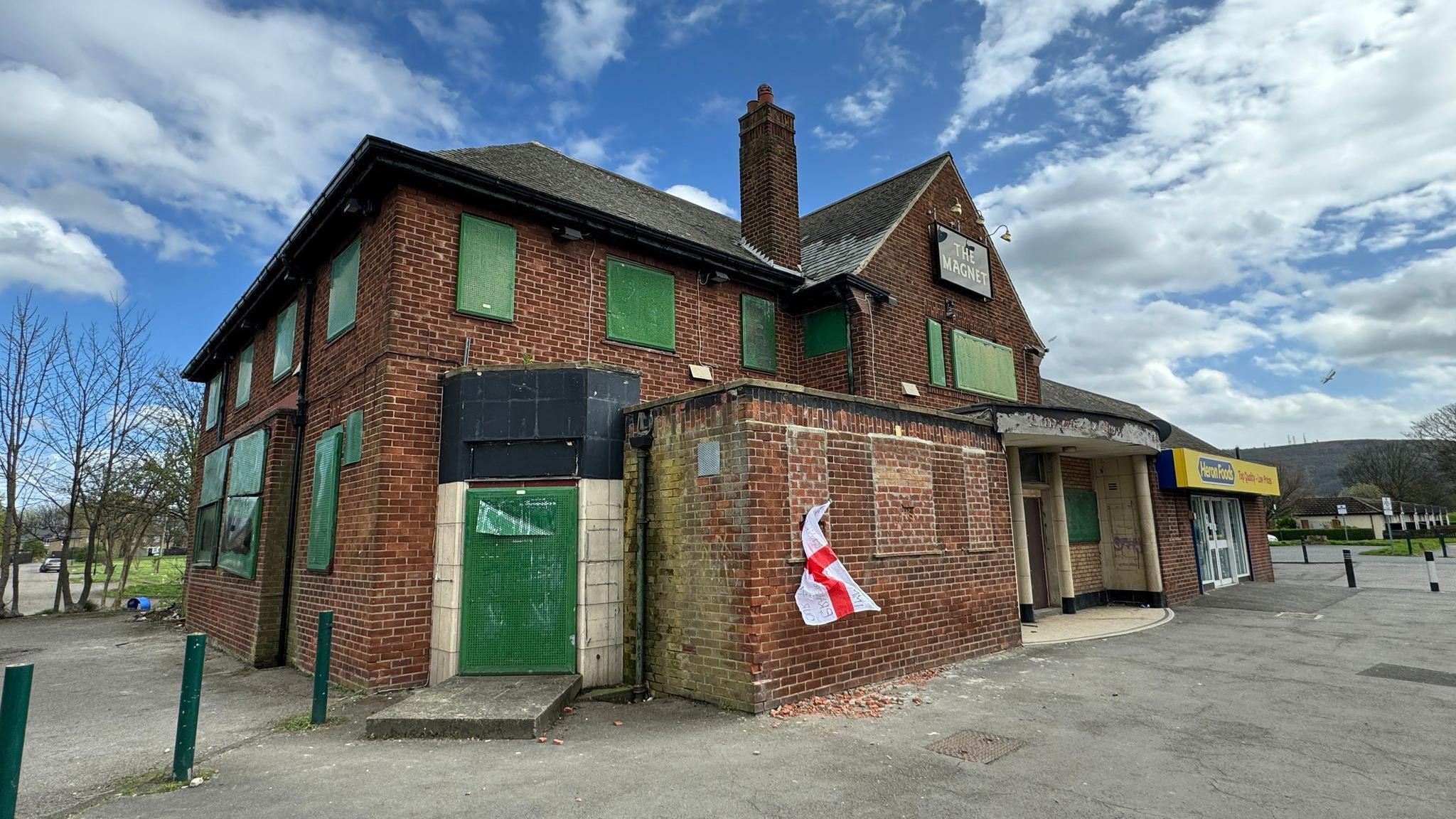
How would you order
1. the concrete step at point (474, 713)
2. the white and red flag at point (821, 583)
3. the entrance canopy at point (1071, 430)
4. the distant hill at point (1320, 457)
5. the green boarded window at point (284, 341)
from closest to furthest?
the concrete step at point (474, 713) < the white and red flag at point (821, 583) < the entrance canopy at point (1071, 430) < the green boarded window at point (284, 341) < the distant hill at point (1320, 457)

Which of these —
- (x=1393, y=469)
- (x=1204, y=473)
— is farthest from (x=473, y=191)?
(x=1393, y=469)

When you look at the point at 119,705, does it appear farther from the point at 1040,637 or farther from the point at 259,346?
the point at 1040,637

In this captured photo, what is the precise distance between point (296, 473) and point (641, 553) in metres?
6.06

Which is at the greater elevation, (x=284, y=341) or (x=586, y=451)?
(x=284, y=341)

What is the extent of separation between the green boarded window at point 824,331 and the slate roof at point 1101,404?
25.3 ft

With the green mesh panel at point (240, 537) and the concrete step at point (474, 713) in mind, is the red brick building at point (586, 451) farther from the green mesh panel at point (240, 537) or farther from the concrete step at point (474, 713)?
the concrete step at point (474, 713)

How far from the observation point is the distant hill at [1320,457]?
103812 millimetres

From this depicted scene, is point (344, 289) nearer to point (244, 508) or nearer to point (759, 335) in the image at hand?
point (244, 508)

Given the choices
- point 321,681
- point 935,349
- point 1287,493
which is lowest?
point 321,681

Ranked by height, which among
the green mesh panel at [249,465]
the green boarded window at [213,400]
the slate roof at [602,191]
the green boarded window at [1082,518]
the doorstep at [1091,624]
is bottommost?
the doorstep at [1091,624]

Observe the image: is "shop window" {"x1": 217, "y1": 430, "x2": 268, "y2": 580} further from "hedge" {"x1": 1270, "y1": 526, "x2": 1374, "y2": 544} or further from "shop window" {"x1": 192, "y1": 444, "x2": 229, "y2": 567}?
"hedge" {"x1": 1270, "y1": 526, "x2": 1374, "y2": 544}

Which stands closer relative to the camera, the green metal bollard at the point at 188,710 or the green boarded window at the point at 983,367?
the green metal bollard at the point at 188,710

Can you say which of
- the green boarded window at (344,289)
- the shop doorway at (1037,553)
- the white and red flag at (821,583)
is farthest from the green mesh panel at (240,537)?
the shop doorway at (1037,553)

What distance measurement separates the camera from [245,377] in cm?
1441
